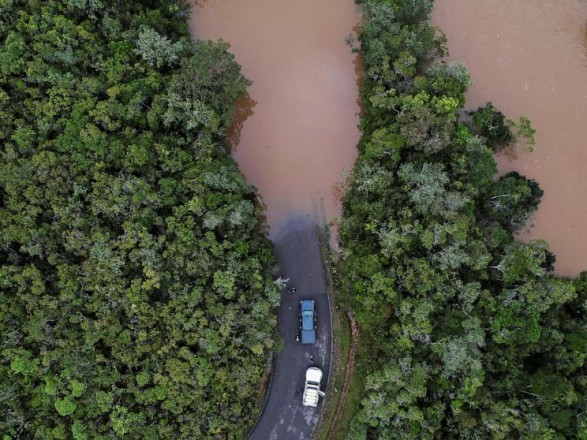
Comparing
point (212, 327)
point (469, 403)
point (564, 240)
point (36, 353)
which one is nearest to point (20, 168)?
point (36, 353)

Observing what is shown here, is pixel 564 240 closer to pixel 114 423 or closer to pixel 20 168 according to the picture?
pixel 114 423

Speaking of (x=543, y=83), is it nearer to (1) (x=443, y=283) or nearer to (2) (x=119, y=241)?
(1) (x=443, y=283)

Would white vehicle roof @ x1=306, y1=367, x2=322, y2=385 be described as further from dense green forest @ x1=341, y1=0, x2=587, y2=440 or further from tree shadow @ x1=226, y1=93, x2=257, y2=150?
tree shadow @ x1=226, y1=93, x2=257, y2=150

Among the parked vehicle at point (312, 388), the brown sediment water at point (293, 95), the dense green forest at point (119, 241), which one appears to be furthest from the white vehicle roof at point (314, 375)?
the brown sediment water at point (293, 95)

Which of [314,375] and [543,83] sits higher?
[543,83]

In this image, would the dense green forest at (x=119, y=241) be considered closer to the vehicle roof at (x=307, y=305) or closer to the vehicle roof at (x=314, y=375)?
the vehicle roof at (x=307, y=305)

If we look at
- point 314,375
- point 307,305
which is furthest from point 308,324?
point 314,375
